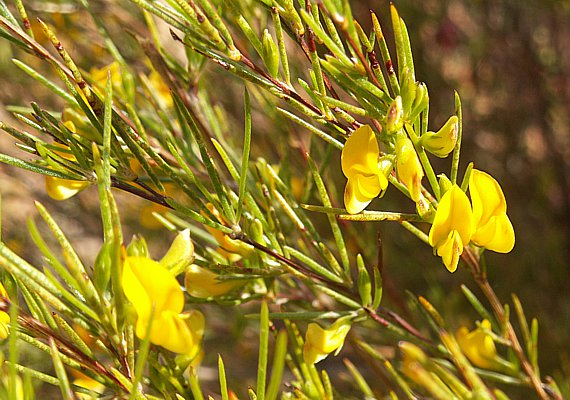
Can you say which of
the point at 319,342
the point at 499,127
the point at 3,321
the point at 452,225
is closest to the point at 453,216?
the point at 452,225

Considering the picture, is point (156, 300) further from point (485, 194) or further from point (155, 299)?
point (485, 194)

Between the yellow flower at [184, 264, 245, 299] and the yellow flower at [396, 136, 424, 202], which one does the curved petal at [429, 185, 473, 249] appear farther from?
the yellow flower at [184, 264, 245, 299]

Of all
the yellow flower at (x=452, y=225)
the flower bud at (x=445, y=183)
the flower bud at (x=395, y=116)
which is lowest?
the yellow flower at (x=452, y=225)

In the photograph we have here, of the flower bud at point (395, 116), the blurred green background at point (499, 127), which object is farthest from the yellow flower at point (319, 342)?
the blurred green background at point (499, 127)

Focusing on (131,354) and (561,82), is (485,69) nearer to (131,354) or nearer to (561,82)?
(561,82)

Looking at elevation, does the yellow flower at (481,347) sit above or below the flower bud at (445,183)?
below

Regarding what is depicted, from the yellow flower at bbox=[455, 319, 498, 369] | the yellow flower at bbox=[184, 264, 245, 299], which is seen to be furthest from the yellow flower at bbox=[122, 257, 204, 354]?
the yellow flower at bbox=[455, 319, 498, 369]

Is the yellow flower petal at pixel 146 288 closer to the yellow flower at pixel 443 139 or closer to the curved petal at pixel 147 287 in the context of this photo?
the curved petal at pixel 147 287

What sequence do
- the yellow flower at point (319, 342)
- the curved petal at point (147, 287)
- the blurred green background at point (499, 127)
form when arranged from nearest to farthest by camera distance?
the curved petal at point (147, 287), the yellow flower at point (319, 342), the blurred green background at point (499, 127)
